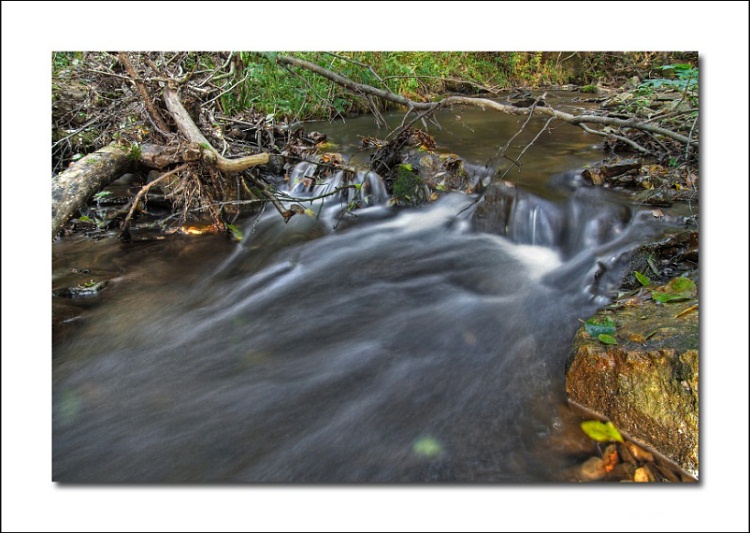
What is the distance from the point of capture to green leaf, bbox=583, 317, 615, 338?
2056 mm

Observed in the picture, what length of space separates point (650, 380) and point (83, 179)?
3365 millimetres

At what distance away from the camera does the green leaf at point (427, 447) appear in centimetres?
173

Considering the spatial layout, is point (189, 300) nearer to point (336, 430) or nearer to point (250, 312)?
point (250, 312)

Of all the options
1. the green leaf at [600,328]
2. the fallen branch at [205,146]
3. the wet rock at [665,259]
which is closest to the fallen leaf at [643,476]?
the green leaf at [600,328]

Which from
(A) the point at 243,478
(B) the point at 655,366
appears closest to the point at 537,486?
(B) the point at 655,366

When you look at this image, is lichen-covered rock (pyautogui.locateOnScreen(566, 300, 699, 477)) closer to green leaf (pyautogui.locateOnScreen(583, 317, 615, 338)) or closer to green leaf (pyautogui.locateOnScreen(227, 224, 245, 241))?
green leaf (pyautogui.locateOnScreen(583, 317, 615, 338))

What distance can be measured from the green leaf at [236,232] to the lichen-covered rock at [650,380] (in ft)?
8.80

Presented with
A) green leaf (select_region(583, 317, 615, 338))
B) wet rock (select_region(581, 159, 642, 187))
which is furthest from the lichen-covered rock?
wet rock (select_region(581, 159, 642, 187))

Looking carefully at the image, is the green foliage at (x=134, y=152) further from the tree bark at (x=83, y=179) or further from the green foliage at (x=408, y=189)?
the green foliage at (x=408, y=189)

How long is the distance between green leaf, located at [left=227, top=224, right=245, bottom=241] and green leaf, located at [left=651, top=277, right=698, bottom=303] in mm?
2893

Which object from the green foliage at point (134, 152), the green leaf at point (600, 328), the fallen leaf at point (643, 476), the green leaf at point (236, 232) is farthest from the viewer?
the green leaf at point (236, 232)

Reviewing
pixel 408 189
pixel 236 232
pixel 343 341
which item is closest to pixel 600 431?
pixel 343 341

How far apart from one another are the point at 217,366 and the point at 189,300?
807mm

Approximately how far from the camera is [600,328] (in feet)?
Result: 6.79
